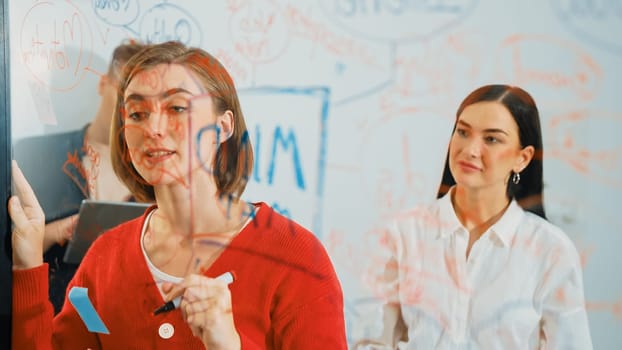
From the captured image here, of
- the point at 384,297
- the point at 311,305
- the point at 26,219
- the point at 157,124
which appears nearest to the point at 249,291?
the point at 311,305

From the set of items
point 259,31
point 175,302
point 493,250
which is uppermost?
point 259,31

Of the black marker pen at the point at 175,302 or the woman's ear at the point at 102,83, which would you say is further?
the woman's ear at the point at 102,83

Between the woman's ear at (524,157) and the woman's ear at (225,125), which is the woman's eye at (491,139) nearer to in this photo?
the woman's ear at (524,157)

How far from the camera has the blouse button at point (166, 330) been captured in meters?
1.49

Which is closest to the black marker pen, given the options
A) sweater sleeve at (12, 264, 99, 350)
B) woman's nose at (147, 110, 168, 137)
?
sweater sleeve at (12, 264, 99, 350)

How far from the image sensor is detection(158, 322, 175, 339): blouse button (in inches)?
58.8

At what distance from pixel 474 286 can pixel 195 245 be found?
607mm

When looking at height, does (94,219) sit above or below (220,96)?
below

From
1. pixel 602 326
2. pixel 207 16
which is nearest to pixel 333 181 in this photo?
pixel 207 16

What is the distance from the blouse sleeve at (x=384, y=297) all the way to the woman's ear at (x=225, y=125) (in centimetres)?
38

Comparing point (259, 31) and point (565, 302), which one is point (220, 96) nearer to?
point (259, 31)

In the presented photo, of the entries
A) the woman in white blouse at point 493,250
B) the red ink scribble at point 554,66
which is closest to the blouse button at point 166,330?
the woman in white blouse at point 493,250

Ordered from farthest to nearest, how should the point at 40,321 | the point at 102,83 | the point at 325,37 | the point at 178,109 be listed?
the point at 40,321
the point at 102,83
the point at 178,109
the point at 325,37

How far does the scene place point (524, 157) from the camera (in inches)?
49.4
